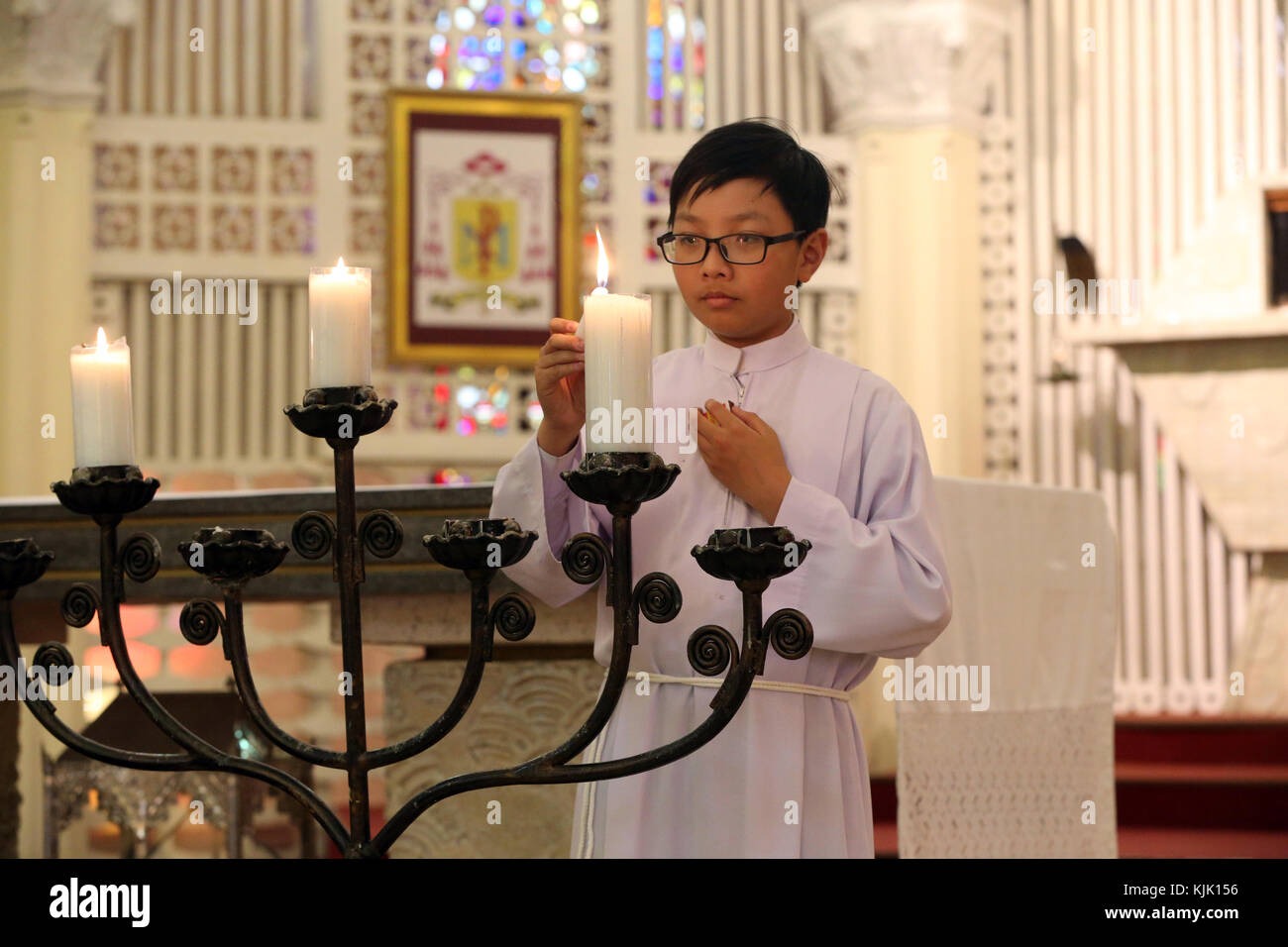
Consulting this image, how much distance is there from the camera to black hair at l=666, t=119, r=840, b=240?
1641 mm

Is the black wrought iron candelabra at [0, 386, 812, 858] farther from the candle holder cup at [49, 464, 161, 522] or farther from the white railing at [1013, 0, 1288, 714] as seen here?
the white railing at [1013, 0, 1288, 714]

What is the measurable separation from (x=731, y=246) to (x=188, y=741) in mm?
789

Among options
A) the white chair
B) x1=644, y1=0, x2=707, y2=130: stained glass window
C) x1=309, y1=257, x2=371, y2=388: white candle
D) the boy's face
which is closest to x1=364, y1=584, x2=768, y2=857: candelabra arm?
x1=309, y1=257, x2=371, y2=388: white candle

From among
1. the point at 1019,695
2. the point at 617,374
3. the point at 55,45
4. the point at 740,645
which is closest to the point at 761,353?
the point at 740,645

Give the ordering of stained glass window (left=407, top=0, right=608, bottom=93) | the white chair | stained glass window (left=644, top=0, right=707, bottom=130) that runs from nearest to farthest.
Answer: the white chair → stained glass window (left=407, top=0, right=608, bottom=93) → stained glass window (left=644, top=0, right=707, bottom=130)

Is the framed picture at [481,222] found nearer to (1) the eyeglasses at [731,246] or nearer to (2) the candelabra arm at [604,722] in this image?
(1) the eyeglasses at [731,246]

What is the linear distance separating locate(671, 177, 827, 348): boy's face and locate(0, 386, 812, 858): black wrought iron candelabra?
0.48m

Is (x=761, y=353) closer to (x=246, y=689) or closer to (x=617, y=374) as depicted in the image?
(x=617, y=374)

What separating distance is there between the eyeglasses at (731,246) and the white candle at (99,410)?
2.02 feet

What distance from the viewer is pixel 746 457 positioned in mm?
1521

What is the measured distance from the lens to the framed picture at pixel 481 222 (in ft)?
19.4

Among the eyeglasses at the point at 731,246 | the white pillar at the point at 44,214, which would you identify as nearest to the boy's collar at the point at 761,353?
the eyeglasses at the point at 731,246

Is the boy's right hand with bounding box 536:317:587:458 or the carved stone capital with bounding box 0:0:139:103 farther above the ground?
the carved stone capital with bounding box 0:0:139:103
